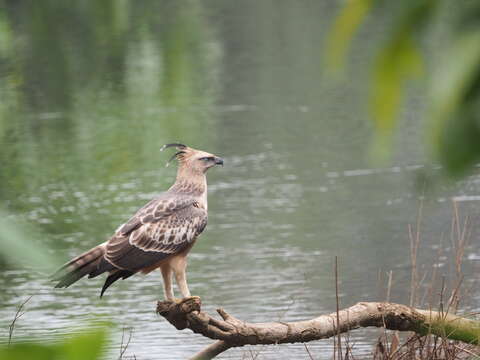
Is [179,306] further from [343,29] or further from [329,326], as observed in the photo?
[343,29]

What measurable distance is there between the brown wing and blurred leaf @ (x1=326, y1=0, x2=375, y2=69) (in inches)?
170

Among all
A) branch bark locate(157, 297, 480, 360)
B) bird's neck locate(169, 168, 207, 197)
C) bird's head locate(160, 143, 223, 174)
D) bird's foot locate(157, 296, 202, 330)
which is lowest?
branch bark locate(157, 297, 480, 360)

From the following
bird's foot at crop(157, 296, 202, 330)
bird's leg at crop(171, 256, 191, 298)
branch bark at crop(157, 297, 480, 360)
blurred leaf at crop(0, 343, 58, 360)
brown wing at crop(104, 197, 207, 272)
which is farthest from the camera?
bird's leg at crop(171, 256, 191, 298)

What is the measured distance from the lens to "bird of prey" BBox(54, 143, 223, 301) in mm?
4938

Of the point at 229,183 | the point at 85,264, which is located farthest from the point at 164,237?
the point at 229,183

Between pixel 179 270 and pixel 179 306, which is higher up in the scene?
pixel 179 270

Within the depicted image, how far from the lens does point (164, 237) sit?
5.25 meters

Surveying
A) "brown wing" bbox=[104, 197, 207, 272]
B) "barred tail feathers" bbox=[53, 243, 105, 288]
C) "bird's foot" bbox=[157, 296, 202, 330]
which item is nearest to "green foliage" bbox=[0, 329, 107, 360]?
"bird's foot" bbox=[157, 296, 202, 330]

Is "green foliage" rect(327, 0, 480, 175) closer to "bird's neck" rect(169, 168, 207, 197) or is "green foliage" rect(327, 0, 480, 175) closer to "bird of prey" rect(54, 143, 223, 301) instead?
"bird of prey" rect(54, 143, 223, 301)

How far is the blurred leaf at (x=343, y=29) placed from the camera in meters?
0.64

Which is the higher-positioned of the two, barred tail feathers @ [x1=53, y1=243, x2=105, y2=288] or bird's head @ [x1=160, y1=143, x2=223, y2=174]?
bird's head @ [x1=160, y1=143, x2=223, y2=174]

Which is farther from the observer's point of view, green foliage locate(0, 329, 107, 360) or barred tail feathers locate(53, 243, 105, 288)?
barred tail feathers locate(53, 243, 105, 288)

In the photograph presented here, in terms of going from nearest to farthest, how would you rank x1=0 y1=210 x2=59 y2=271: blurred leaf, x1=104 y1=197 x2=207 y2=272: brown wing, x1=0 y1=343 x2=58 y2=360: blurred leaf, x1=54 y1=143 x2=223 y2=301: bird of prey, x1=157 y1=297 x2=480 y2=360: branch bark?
x1=0 y1=343 x2=58 y2=360: blurred leaf < x1=0 y1=210 x2=59 y2=271: blurred leaf < x1=157 y1=297 x2=480 y2=360: branch bark < x1=54 y1=143 x2=223 y2=301: bird of prey < x1=104 y1=197 x2=207 y2=272: brown wing

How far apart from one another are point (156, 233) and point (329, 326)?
998mm
